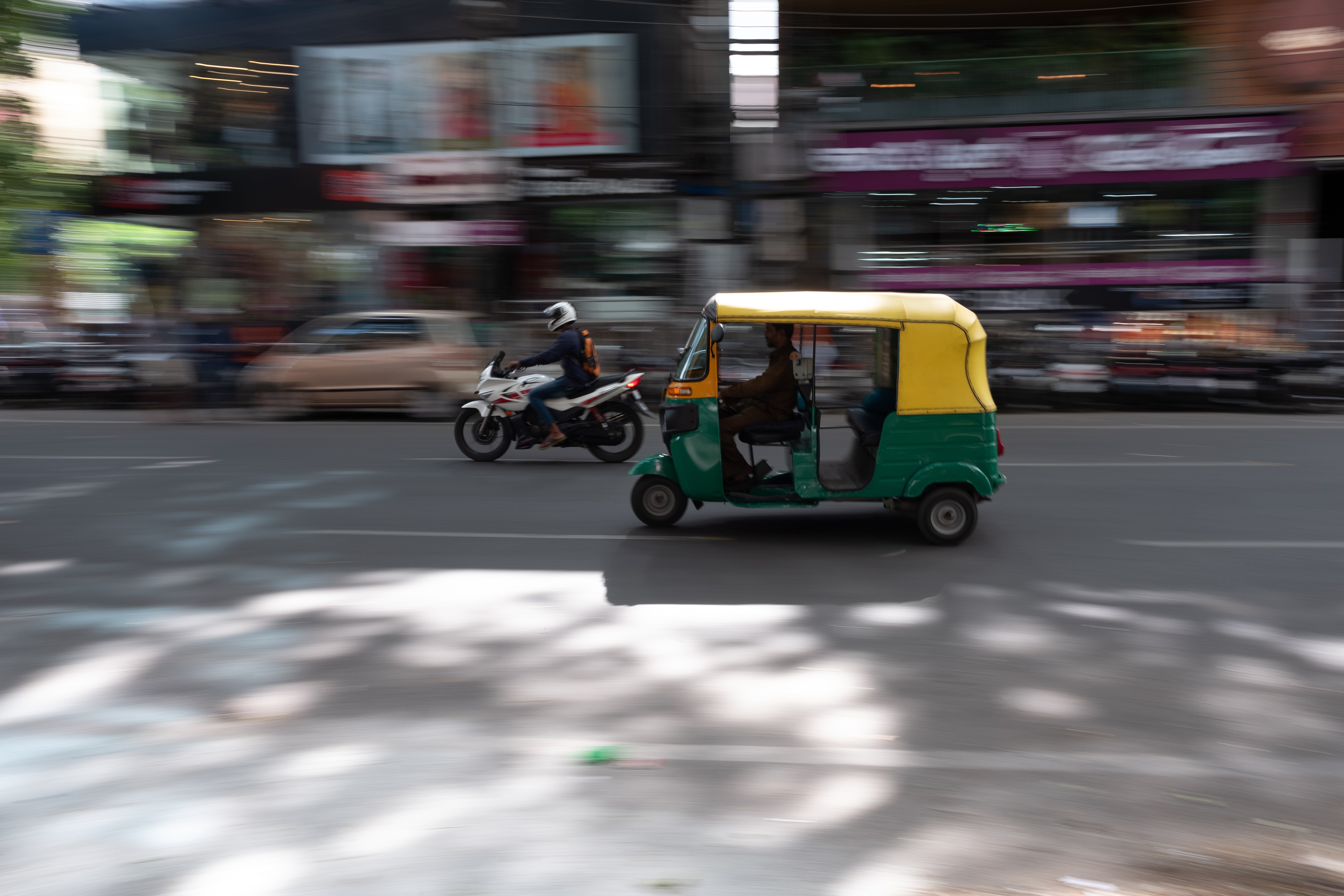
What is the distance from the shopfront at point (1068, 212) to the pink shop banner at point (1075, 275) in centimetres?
3

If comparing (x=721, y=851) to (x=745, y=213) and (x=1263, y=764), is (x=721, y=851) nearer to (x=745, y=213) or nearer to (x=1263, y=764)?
(x=1263, y=764)

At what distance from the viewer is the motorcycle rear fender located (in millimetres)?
7840

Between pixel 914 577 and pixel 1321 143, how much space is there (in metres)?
19.2

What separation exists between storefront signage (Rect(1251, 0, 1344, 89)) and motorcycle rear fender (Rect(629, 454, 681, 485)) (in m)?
19.0

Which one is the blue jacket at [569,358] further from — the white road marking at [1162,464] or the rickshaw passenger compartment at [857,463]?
the white road marking at [1162,464]

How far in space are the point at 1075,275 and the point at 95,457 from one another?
18.5m

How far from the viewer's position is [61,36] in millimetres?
14039

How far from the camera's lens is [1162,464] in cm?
1055

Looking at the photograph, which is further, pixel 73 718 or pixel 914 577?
pixel 914 577

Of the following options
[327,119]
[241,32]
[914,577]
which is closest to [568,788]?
[914,577]

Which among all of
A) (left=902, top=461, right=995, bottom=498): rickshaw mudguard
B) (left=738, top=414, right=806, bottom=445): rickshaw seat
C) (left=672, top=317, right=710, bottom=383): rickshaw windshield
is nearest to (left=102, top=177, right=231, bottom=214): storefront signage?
(left=672, top=317, right=710, bottom=383): rickshaw windshield

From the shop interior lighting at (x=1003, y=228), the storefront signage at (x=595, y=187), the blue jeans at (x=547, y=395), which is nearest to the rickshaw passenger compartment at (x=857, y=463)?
the blue jeans at (x=547, y=395)

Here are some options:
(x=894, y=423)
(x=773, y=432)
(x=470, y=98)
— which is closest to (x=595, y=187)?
(x=470, y=98)

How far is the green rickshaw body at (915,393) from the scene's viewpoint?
721 centimetres
